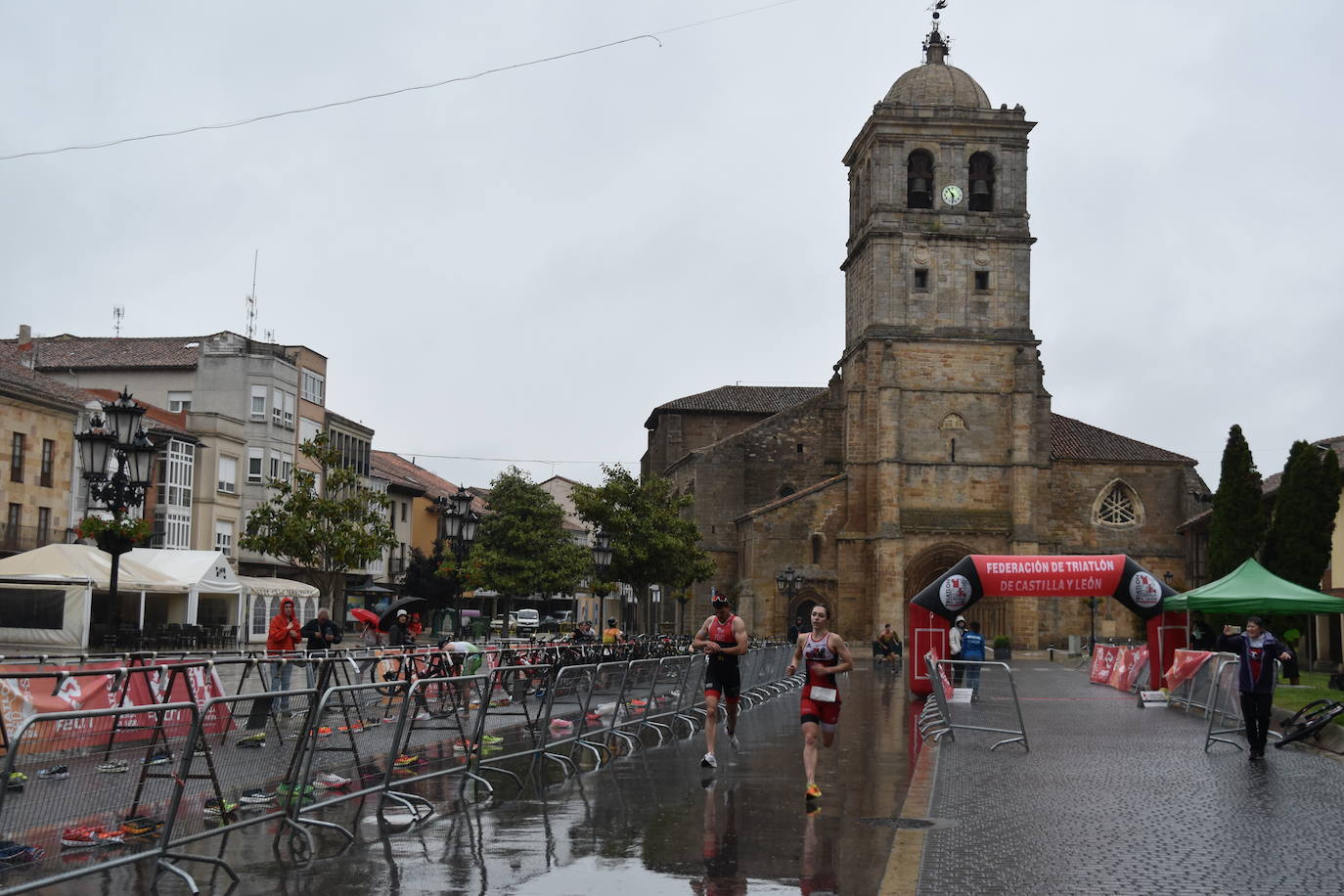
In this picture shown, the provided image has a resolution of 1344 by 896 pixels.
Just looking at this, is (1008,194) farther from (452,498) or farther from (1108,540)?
(452,498)

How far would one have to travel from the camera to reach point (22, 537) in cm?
4516

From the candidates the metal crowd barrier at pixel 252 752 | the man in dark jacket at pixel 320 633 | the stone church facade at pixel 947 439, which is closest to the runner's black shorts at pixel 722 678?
the metal crowd barrier at pixel 252 752

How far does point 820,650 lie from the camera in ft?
40.3

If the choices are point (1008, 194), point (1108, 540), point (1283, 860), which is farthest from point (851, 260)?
point (1283, 860)

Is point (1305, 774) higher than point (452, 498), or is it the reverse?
point (452, 498)

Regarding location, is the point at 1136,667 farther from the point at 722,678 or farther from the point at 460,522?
the point at 722,678

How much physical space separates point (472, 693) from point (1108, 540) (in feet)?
176

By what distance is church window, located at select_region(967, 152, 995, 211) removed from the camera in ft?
198

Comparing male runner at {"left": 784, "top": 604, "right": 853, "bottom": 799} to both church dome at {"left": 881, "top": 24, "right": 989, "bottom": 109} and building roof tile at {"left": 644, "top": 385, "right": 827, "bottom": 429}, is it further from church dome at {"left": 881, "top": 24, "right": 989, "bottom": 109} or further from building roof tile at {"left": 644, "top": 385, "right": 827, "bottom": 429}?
building roof tile at {"left": 644, "top": 385, "right": 827, "bottom": 429}

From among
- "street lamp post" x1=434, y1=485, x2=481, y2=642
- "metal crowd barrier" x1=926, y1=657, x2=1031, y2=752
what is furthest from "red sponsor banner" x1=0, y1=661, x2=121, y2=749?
"street lamp post" x1=434, y1=485, x2=481, y2=642

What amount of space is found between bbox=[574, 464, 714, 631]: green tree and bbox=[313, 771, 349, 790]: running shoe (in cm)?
4338

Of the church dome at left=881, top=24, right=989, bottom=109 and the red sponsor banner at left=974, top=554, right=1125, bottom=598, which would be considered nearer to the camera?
the red sponsor banner at left=974, top=554, right=1125, bottom=598

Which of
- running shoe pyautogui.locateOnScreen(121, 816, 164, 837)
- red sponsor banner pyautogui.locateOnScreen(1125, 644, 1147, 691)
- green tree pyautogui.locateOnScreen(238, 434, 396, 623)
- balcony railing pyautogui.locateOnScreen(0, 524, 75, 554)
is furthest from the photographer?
balcony railing pyautogui.locateOnScreen(0, 524, 75, 554)

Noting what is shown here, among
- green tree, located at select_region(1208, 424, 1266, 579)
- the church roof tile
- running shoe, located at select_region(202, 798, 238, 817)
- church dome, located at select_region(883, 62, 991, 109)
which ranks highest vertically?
church dome, located at select_region(883, 62, 991, 109)
